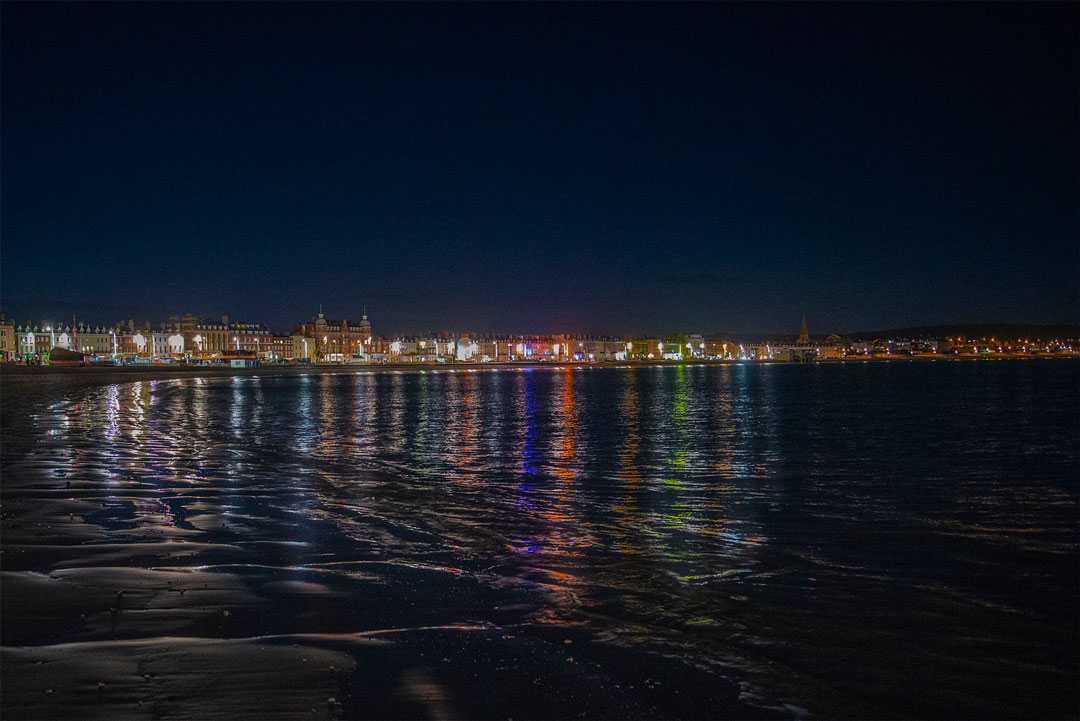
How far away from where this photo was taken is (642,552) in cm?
932

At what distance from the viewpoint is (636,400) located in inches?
1832

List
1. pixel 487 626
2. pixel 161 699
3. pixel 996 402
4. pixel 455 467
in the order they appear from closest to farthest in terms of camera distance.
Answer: pixel 161 699, pixel 487 626, pixel 455 467, pixel 996 402

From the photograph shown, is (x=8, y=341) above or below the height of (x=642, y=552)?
above

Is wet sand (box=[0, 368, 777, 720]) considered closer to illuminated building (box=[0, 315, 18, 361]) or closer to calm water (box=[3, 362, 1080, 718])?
calm water (box=[3, 362, 1080, 718])

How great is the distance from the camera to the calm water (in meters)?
5.83

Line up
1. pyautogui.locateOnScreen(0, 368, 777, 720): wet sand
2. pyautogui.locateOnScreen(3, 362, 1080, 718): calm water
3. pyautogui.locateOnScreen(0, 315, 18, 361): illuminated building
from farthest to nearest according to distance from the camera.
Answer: pyautogui.locateOnScreen(0, 315, 18, 361): illuminated building
pyautogui.locateOnScreen(3, 362, 1080, 718): calm water
pyautogui.locateOnScreen(0, 368, 777, 720): wet sand

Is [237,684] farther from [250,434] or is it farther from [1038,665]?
[250,434]

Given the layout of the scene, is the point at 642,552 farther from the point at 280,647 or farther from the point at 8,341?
the point at 8,341

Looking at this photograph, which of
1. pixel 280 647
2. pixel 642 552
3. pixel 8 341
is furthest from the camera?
pixel 8 341

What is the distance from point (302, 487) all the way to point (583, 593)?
7.77 meters

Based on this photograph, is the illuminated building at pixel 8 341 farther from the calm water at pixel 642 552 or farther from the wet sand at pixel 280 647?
the wet sand at pixel 280 647

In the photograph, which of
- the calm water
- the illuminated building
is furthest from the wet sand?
the illuminated building

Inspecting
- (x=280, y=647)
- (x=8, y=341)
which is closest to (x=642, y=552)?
(x=280, y=647)

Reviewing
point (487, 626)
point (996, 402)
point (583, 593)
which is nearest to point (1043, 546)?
point (583, 593)
